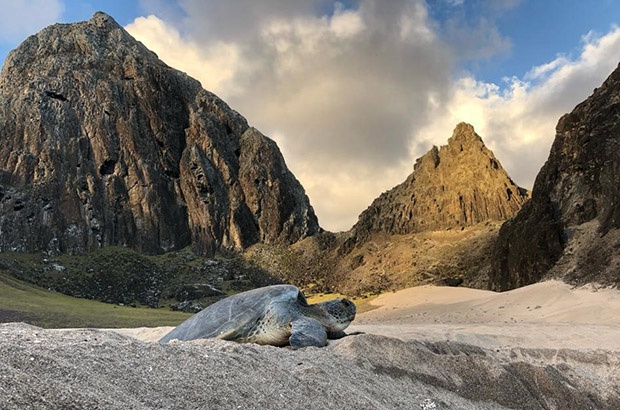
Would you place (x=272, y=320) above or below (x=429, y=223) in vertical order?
below

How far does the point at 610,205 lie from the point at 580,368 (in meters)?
12.7

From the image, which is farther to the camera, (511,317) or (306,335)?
(511,317)

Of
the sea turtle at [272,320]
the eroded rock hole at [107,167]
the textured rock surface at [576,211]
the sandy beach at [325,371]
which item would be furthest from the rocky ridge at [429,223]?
the eroded rock hole at [107,167]

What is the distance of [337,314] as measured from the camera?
8.16 m

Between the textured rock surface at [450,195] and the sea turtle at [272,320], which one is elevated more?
the textured rock surface at [450,195]

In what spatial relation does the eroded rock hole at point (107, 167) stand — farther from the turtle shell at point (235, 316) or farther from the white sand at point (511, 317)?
the turtle shell at point (235, 316)

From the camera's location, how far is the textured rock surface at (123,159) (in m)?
83.1

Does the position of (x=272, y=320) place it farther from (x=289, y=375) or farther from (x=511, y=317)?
(x=511, y=317)

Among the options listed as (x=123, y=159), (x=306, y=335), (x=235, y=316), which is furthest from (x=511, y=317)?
(x=123, y=159)

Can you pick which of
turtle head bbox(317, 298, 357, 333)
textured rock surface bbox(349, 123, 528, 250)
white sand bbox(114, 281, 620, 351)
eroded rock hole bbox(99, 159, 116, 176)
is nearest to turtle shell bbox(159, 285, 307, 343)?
turtle head bbox(317, 298, 357, 333)

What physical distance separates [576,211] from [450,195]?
146 ft

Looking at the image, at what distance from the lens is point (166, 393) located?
3.29m

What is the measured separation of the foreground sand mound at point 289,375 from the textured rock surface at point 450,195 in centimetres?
5688

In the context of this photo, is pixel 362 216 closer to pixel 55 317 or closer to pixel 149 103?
pixel 55 317
